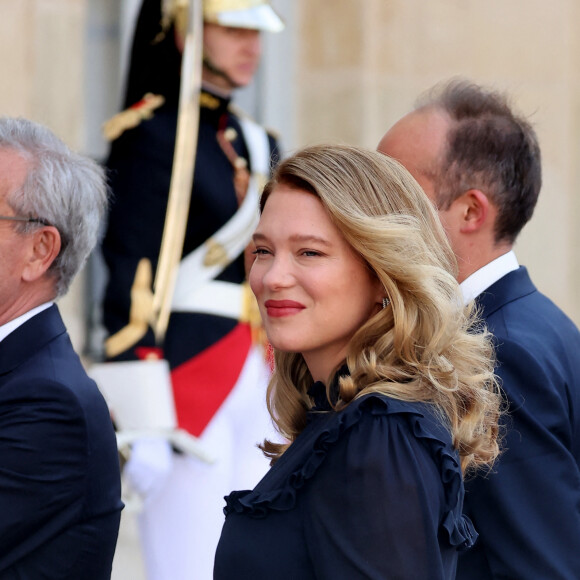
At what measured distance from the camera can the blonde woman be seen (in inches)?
74.3

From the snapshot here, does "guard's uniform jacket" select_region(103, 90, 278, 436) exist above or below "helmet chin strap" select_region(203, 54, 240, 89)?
below

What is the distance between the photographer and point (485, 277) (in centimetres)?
268

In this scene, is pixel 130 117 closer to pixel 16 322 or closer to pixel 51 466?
pixel 16 322

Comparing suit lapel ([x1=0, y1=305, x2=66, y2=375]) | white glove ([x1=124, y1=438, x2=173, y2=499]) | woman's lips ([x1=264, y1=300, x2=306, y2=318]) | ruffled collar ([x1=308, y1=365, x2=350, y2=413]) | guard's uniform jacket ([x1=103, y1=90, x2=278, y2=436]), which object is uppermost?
woman's lips ([x1=264, y1=300, x2=306, y2=318])

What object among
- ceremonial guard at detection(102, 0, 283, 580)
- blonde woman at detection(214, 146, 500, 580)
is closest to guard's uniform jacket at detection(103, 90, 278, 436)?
ceremonial guard at detection(102, 0, 283, 580)

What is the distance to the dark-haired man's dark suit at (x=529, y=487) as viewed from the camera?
7.84 feet

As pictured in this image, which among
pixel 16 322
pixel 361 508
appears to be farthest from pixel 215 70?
pixel 361 508

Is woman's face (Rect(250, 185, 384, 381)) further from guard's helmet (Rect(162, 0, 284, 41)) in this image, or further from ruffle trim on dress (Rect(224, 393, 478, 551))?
guard's helmet (Rect(162, 0, 284, 41))

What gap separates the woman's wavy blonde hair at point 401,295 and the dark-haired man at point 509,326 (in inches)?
10.6

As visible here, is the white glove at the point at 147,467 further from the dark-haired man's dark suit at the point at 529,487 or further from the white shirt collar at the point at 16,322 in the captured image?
the dark-haired man's dark suit at the point at 529,487

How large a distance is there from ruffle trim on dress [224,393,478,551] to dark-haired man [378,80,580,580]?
0.42 m

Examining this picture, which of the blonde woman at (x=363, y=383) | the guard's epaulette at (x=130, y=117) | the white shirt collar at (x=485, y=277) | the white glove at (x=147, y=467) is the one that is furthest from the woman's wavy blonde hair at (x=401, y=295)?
the guard's epaulette at (x=130, y=117)

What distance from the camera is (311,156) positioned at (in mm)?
2148

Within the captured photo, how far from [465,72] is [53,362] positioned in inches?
148
